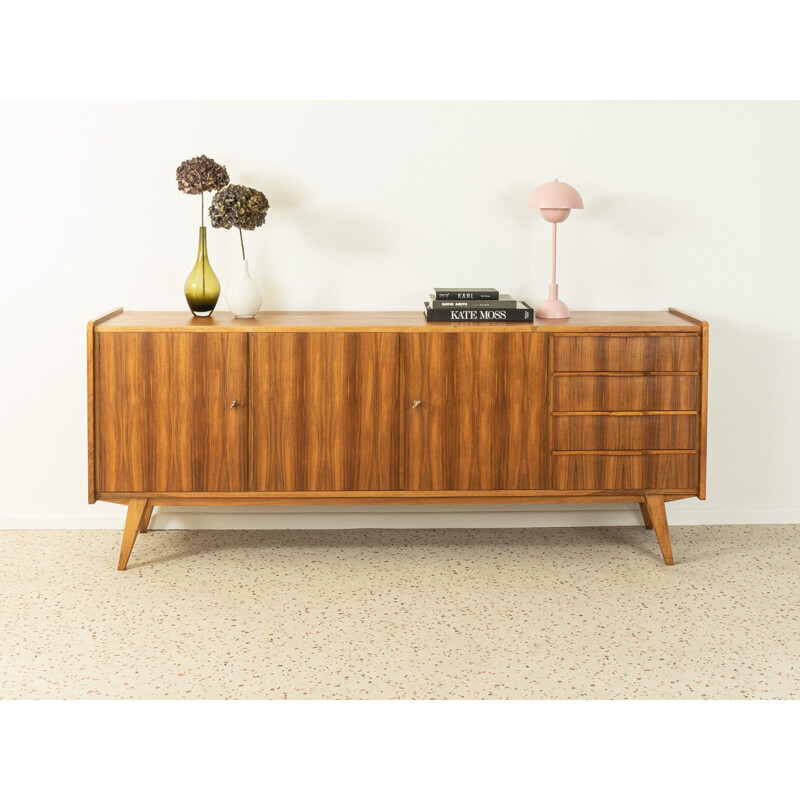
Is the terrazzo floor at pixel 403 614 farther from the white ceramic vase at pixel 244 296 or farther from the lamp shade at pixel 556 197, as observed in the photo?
the lamp shade at pixel 556 197

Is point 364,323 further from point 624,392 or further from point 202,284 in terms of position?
point 624,392

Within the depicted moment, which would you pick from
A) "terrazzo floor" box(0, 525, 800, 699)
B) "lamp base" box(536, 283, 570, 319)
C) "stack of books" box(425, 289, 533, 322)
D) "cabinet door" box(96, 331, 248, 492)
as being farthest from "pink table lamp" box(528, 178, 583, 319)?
"cabinet door" box(96, 331, 248, 492)

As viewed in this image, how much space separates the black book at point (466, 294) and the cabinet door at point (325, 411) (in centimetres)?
29

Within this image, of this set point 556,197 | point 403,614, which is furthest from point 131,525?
point 556,197

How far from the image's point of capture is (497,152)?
3906 mm

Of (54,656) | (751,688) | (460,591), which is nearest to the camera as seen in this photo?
(751,688)

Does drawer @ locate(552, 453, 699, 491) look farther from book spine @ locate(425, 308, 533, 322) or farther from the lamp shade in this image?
the lamp shade

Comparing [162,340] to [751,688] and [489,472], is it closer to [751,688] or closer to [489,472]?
[489,472]

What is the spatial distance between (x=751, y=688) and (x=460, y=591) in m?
1.03

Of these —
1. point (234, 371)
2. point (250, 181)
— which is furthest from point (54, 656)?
point (250, 181)

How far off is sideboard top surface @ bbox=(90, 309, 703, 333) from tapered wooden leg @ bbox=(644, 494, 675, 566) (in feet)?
2.01

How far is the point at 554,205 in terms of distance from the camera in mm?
3705

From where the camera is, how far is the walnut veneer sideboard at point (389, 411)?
3.49m

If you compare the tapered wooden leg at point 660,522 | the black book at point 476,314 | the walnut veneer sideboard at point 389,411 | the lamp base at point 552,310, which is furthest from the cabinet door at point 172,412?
the tapered wooden leg at point 660,522
